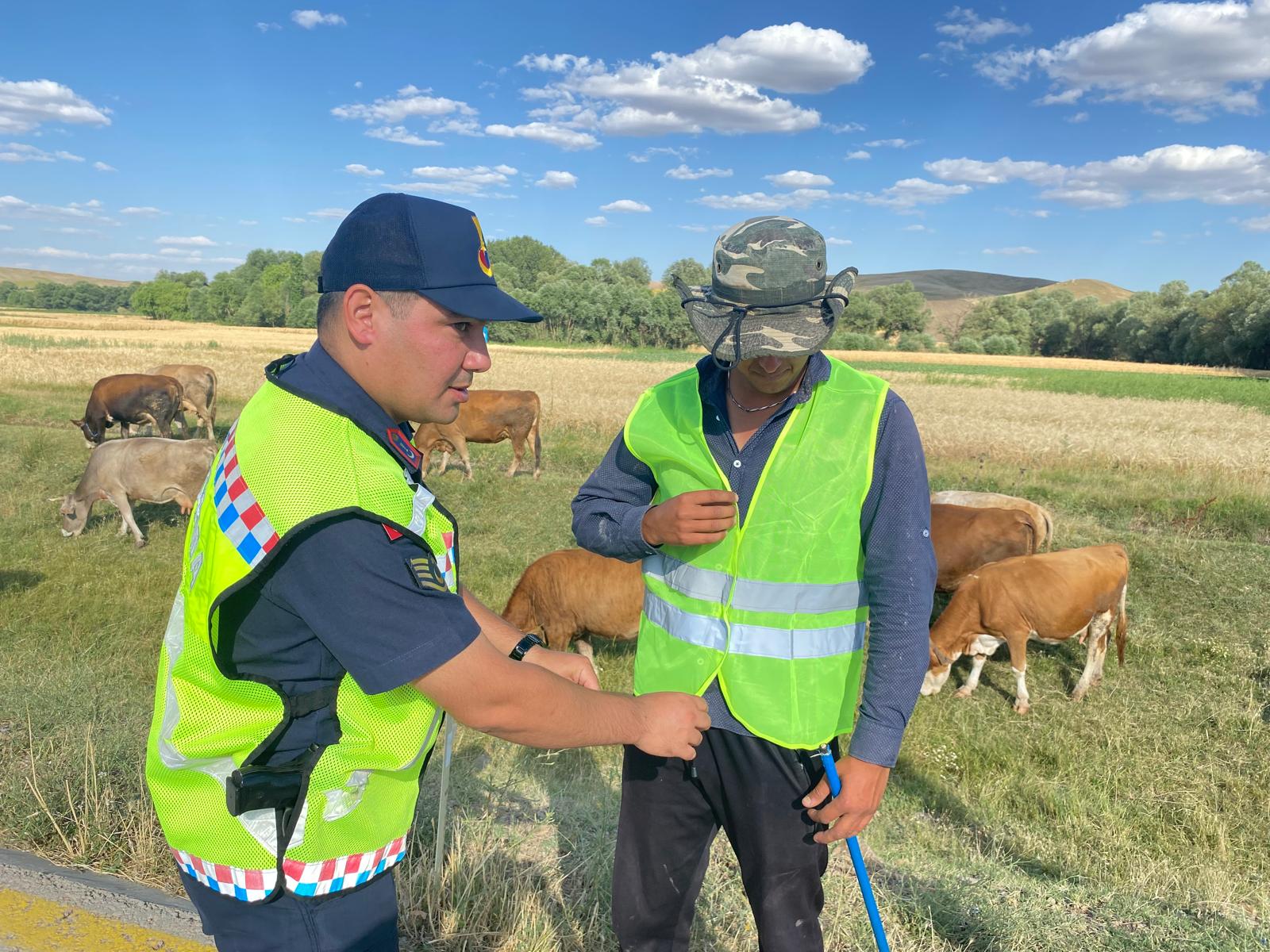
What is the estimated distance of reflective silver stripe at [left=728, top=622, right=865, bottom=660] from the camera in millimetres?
2242

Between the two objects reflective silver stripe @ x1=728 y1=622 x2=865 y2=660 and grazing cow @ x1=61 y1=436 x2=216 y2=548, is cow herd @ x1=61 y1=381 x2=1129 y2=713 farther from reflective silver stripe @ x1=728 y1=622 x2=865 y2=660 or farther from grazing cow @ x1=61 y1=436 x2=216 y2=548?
reflective silver stripe @ x1=728 y1=622 x2=865 y2=660

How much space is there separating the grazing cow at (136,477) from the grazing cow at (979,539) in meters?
9.60

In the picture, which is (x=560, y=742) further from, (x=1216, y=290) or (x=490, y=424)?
(x=1216, y=290)

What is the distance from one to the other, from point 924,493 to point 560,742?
1.15 meters

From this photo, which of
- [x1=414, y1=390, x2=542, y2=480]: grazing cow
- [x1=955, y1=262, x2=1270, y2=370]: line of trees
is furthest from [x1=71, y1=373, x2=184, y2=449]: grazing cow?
[x1=955, y1=262, x2=1270, y2=370]: line of trees

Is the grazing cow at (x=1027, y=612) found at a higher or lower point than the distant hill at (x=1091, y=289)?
lower

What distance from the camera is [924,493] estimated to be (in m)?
2.19

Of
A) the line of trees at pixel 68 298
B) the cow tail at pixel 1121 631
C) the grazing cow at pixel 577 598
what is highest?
the line of trees at pixel 68 298

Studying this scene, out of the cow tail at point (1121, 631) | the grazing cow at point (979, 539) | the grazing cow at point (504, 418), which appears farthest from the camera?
the grazing cow at point (504, 418)

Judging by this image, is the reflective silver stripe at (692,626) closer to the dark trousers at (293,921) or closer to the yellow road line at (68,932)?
the dark trousers at (293,921)

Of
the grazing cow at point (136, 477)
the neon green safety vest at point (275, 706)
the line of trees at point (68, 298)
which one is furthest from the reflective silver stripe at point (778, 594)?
the line of trees at point (68, 298)

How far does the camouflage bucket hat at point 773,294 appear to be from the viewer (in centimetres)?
218

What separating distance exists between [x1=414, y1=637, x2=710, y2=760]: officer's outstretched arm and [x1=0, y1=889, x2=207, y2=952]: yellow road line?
1.85m

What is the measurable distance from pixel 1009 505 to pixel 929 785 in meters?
5.83
